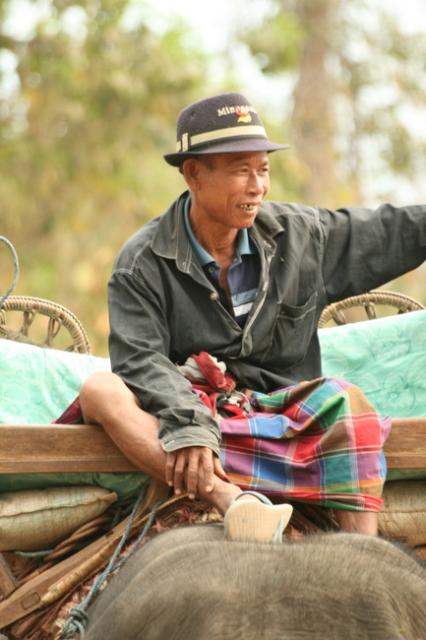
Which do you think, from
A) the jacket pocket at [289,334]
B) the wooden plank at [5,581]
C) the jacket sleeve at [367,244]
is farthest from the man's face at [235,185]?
the wooden plank at [5,581]

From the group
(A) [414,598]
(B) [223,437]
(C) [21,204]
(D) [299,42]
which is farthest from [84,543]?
(D) [299,42]

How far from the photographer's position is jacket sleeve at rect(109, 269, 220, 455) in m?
3.28

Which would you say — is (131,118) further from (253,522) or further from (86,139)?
(253,522)

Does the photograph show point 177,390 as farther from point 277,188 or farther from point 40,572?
point 277,188

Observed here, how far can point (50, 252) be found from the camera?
45.0 ft

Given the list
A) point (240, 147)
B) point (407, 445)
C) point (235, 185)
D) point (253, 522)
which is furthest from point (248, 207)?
point (253, 522)

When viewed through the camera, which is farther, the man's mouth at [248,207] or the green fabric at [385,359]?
the green fabric at [385,359]

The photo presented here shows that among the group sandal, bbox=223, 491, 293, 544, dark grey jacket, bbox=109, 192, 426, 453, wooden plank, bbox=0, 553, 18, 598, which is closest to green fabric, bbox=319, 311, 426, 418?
dark grey jacket, bbox=109, 192, 426, 453

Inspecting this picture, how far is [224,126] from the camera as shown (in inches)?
148

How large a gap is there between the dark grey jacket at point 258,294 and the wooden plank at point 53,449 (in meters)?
0.18

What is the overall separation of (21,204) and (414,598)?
35.4 feet

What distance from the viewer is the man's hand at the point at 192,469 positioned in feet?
10.6

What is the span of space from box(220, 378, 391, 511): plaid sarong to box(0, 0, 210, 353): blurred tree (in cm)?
887

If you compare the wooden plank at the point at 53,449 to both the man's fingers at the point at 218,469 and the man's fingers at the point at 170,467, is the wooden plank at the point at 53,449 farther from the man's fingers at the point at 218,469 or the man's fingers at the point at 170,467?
the man's fingers at the point at 218,469
